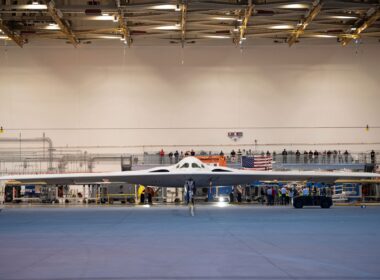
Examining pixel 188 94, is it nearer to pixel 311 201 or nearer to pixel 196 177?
pixel 311 201

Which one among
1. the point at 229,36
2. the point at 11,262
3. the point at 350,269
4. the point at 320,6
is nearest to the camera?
the point at 350,269

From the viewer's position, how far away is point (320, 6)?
37.8 metres

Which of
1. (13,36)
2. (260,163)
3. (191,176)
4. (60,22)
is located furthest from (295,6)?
(13,36)

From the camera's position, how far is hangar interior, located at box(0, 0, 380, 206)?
45.8 meters

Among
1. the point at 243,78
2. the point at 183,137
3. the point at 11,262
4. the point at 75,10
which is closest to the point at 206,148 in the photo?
the point at 183,137

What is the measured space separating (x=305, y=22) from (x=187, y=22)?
8.41m

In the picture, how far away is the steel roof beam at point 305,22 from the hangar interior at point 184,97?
76 cm

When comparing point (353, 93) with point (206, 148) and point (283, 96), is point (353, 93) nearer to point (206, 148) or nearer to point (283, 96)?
point (283, 96)

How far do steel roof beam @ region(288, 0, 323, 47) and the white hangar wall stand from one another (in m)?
1.43

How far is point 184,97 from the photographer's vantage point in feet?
153

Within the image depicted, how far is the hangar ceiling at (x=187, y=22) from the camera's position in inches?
1510

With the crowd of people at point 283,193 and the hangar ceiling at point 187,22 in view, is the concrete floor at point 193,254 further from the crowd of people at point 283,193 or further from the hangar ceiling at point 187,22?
the hangar ceiling at point 187,22

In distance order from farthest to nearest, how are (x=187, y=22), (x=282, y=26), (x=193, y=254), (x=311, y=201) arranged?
(x=187, y=22) < (x=282, y=26) < (x=311, y=201) < (x=193, y=254)

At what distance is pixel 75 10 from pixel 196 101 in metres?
12.3
